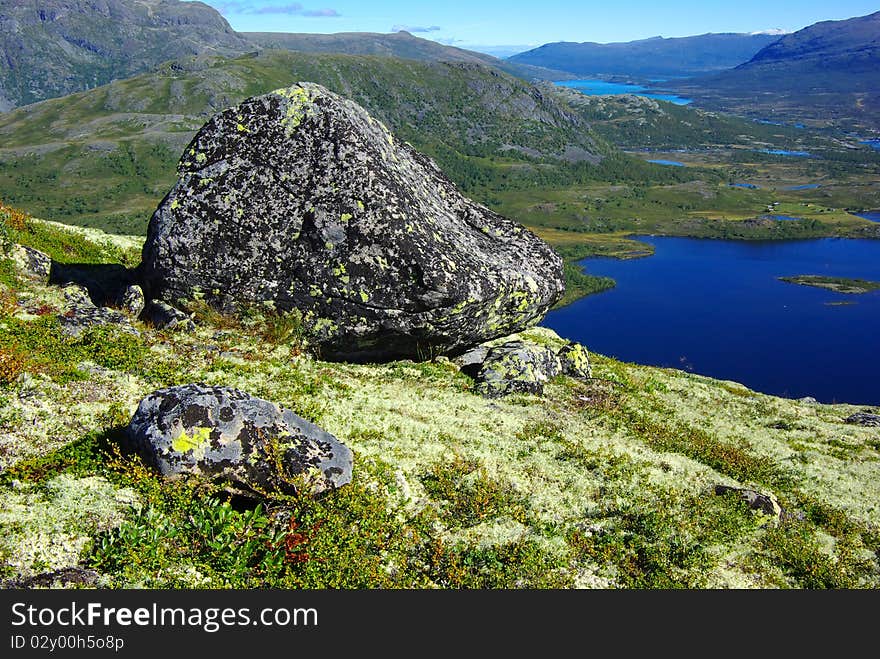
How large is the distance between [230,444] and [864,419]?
23.4m

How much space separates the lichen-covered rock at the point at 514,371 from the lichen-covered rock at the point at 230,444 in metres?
8.01

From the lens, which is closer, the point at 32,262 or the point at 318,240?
the point at 318,240

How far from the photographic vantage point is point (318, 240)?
19.0 meters

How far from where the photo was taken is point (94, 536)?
9.16 meters

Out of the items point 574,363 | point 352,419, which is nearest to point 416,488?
point 352,419

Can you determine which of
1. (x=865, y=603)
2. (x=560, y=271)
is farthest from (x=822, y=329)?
(x=865, y=603)

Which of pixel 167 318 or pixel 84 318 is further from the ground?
pixel 84 318

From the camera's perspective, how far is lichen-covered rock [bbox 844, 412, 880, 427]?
21.5m

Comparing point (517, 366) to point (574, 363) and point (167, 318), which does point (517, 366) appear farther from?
point (167, 318)

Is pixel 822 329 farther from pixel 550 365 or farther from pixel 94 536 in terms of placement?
pixel 94 536

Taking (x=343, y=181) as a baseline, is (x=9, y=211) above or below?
below

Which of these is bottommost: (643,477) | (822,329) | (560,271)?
(822,329)

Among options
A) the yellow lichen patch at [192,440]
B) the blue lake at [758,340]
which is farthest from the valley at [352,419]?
the blue lake at [758,340]

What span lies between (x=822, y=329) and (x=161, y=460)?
21598 centimetres
